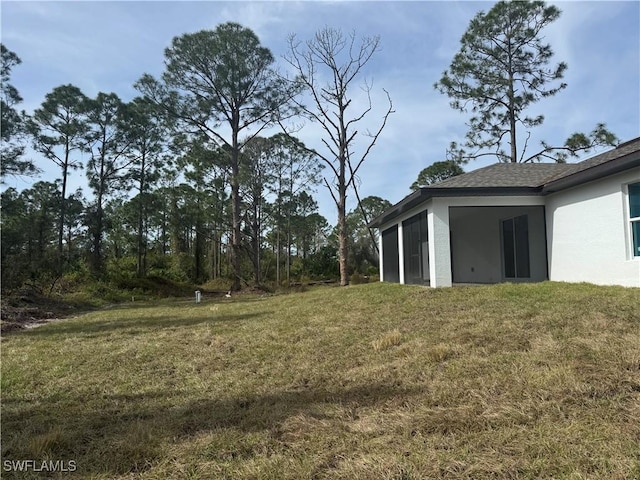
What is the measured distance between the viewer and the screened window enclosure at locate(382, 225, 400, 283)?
14852mm

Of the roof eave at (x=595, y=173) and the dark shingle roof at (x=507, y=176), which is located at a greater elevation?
the dark shingle roof at (x=507, y=176)

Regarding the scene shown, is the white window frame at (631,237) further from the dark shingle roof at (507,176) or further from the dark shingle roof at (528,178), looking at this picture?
the dark shingle roof at (507,176)

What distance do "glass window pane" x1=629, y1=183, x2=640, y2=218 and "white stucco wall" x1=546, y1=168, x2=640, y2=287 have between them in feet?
0.32

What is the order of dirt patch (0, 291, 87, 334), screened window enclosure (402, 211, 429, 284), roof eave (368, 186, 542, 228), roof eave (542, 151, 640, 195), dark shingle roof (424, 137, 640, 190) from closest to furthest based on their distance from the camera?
roof eave (542, 151, 640, 195), dark shingle roof (424, 137, 640, 190), roof eave (368, 186, 542, 228), dirt patch (0, 291, 87, 334), screened window enclosure (402, 211, 429, 284)

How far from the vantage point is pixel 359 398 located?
13.5 feet

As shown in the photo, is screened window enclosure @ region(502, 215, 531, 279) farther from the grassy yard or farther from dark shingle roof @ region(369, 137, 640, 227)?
the grassy yard

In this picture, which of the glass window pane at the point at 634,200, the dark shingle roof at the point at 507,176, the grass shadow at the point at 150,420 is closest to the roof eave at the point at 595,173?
the glass window pane at the point at 634,200

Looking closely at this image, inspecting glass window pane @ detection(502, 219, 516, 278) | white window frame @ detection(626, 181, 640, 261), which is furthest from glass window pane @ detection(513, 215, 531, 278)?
white window frame @ detection(626, 181, 640, 261)

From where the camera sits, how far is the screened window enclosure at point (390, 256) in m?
14.9

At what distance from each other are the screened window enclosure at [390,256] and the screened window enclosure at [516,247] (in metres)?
3.25

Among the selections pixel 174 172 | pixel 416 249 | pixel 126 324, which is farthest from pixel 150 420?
pixel 174 172

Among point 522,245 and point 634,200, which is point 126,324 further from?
point 634,200

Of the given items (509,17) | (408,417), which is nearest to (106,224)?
(509,17)

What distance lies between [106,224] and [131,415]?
2316cm
